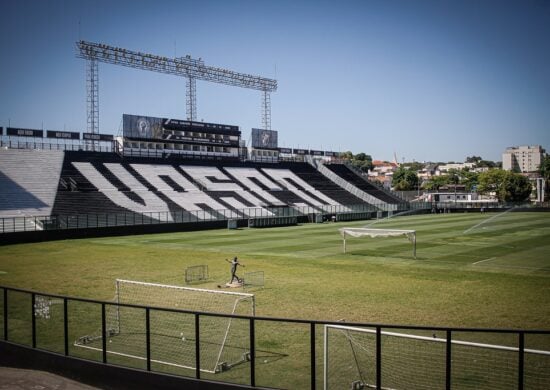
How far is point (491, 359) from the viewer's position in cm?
1109

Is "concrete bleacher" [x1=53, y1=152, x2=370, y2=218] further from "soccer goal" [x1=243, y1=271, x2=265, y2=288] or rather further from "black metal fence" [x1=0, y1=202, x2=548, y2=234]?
"soccer goal" [x1=243, y1=271, x2=265, y2=288]

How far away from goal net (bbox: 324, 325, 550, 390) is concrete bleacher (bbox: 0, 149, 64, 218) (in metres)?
48.2

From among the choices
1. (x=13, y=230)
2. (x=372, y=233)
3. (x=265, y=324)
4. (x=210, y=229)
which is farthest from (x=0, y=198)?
(x=265, y=324)

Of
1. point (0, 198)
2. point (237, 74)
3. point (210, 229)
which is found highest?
point (237, 74)

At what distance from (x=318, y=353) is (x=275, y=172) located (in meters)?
78.3

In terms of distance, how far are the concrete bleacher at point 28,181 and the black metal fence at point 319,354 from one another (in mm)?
41978

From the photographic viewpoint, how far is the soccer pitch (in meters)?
17.5

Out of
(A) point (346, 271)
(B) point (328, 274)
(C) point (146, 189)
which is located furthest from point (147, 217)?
(B) point (328, 274)

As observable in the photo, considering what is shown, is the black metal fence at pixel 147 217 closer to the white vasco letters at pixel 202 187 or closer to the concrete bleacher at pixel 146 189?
the concrete bleacher at pixel 146 189

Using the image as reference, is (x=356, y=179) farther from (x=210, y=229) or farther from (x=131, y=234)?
(x=131, y=234)

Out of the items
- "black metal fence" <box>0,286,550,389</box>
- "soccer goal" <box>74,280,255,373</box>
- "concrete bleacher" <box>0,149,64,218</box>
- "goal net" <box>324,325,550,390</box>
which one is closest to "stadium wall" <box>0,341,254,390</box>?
"black metal fence" <box>0,286,550,389</box>

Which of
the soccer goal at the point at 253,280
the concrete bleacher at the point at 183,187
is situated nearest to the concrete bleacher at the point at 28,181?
the concrete bleacher at the point at 183,187

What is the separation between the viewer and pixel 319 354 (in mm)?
12195

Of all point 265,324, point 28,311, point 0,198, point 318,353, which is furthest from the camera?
point 0,198
